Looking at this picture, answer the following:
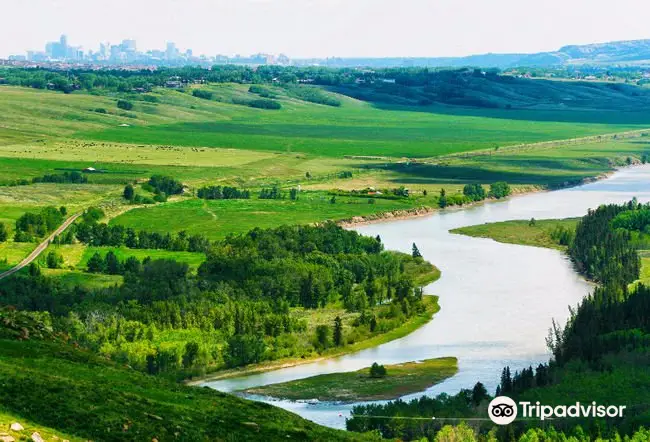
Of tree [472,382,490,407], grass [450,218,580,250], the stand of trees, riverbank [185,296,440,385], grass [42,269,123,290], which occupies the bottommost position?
the stand of trees

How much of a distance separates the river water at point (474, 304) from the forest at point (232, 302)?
5.63ft

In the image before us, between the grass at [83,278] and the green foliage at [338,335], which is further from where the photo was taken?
the grass at [83,278]

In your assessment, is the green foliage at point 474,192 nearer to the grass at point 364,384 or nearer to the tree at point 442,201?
the tree at point 442,201

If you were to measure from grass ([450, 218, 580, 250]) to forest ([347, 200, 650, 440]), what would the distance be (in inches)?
861

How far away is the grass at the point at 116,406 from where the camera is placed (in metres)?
26.8

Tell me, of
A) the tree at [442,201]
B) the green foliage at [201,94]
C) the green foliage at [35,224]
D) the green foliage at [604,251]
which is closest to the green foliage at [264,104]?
the green foliage at [201,94]

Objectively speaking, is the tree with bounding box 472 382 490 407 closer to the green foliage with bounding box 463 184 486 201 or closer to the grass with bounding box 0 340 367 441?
the grass with bounding box 0 340 367 441

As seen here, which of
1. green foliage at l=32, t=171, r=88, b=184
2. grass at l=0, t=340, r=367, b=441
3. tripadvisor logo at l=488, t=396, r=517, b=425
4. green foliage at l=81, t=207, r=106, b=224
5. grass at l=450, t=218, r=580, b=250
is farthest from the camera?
green foliage at l=32, t=171, r=88, b=184

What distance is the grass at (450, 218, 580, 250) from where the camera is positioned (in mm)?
77312

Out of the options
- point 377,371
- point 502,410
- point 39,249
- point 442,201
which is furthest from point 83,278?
point 442,201

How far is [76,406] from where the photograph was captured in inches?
1086

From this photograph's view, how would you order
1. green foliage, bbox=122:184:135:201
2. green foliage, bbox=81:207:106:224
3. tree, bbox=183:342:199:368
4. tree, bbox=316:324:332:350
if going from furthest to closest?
green foliage, bbox=122:184:135:201
green foliage, bbox=81:207:106:224
tree, bbox=316:324:332:350
tree, bbox=183:342:199:368

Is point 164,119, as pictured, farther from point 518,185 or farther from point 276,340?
point 276,340

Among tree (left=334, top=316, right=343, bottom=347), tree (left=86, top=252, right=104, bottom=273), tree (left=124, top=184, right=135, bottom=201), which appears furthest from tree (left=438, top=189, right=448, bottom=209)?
tree (left=334, top=316, right=343, bottom=347)
